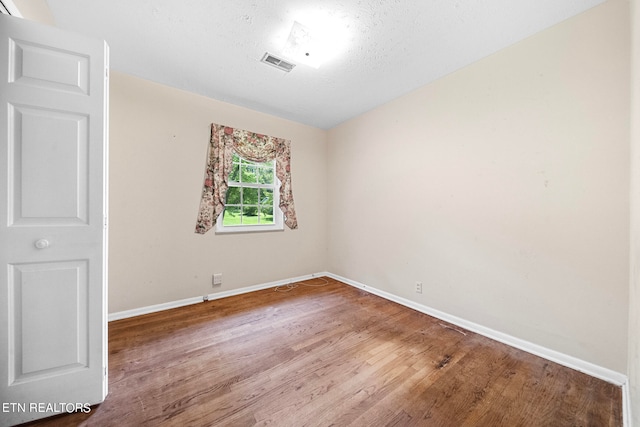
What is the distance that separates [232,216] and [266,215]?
1.70ft

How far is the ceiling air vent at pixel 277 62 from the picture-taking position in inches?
84.6

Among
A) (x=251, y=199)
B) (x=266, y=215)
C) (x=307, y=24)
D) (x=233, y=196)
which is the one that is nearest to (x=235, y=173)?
(x=233, y=196)

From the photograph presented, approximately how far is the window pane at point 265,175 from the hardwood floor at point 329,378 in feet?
6.34

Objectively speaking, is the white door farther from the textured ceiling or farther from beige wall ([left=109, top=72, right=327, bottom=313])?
beige wall ([left=109, top=72, right=327, bottom=313])

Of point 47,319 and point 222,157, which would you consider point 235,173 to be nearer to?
point 222,157

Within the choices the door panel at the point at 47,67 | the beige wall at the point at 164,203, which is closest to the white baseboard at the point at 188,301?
the beige wall at the point at 164,203

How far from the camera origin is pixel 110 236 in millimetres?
2396

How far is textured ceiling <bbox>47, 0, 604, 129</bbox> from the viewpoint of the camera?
1.63 metres

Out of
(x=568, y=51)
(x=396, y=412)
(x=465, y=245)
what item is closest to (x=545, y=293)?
(x=465, y=245)

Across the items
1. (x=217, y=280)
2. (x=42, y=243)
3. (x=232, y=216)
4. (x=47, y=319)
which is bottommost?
(x=217, y=280)

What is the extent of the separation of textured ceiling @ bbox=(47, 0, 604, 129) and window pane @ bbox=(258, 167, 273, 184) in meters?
1.15

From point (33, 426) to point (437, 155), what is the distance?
11.5 feet

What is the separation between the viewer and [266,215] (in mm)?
3543

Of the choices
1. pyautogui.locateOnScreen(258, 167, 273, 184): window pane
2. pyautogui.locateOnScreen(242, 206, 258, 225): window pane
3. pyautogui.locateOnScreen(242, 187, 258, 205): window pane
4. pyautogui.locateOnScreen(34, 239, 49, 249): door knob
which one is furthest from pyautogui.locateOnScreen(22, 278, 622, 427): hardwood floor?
pyautogui.locateOnScreen(258, 167, 273, 184): window pane
